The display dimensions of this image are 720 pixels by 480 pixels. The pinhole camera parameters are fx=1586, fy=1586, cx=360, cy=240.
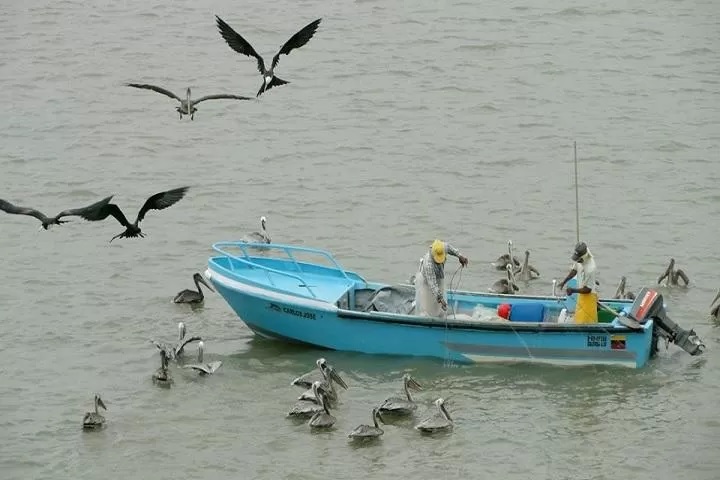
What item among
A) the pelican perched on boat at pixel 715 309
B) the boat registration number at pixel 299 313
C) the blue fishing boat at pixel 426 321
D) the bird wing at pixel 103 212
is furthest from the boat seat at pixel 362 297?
the bird wing at pixel 103 212

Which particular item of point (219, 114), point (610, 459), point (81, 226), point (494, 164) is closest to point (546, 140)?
point (494, 164)

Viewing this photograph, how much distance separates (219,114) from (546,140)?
21.9 ft

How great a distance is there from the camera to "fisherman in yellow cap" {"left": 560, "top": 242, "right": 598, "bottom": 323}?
64.3 feet

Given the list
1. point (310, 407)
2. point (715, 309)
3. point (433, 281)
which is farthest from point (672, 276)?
point (310, 407)

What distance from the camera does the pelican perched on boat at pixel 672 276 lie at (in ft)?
74.4

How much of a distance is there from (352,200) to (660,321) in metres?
8.02

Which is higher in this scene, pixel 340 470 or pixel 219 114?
pixel 219 114

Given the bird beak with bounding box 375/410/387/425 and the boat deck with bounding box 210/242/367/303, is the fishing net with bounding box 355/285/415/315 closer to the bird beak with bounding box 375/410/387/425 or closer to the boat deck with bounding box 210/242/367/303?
the boat deck with bounding box 210/242/367/303

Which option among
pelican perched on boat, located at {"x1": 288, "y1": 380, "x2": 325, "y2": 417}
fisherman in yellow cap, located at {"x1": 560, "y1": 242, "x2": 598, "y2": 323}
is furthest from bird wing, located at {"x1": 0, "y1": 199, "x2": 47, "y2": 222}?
fisherman in yellow cap, located at {"x1": 560, "y1": 242, "x2": 598, "y2": 323}

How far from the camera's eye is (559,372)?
20.0 meters

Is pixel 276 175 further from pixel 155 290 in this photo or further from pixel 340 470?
pixel 340 470

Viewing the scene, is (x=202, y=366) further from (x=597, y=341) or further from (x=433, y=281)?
(x=597, y=341)

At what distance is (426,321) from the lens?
2009 centimetres

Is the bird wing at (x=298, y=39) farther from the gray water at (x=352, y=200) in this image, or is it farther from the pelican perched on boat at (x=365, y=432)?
the pelican perched on boat at (x=365, y=432)
